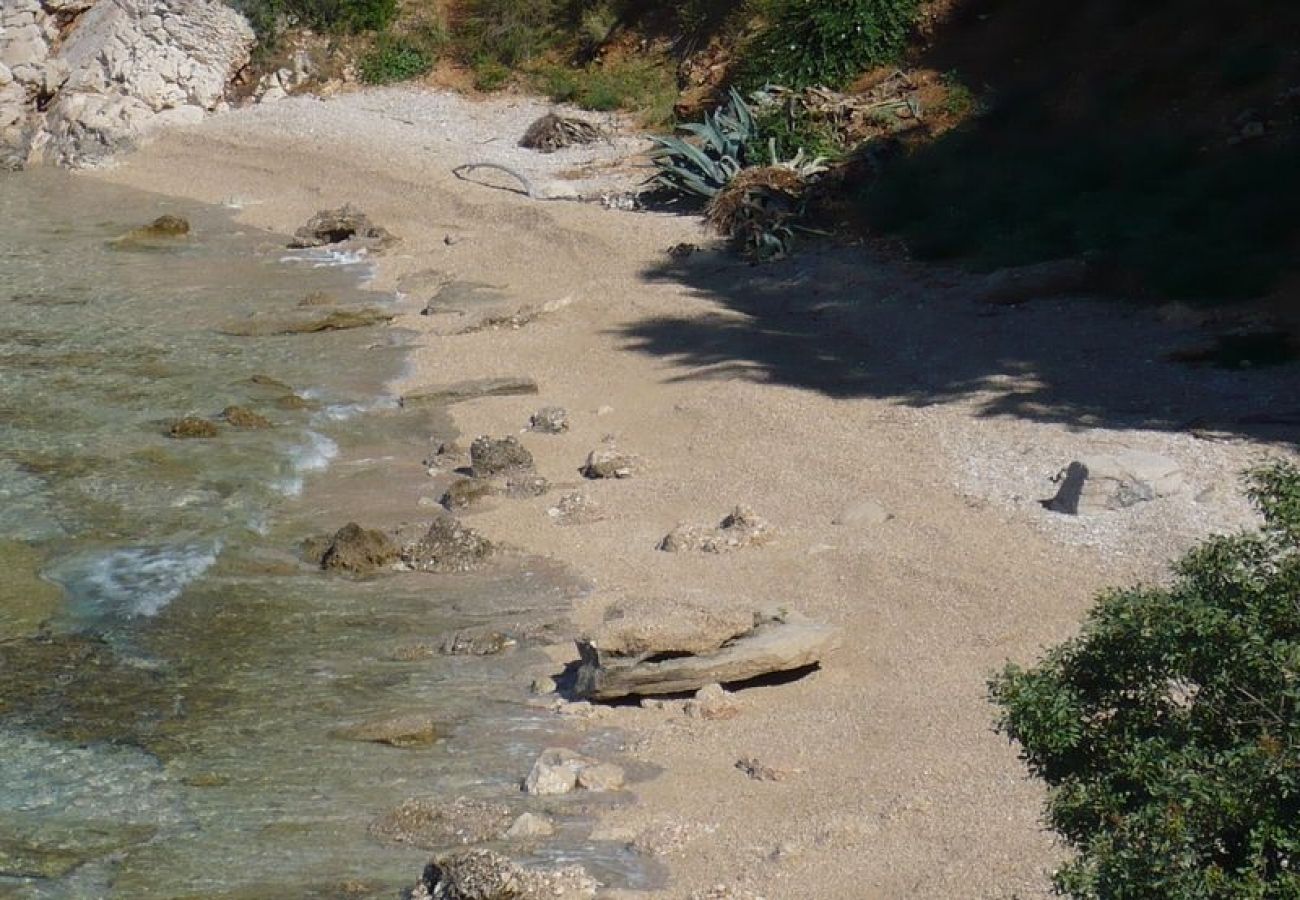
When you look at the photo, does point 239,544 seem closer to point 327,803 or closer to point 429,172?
point 327,803

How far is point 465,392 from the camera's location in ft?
48.6

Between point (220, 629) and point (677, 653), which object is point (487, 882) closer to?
point (677, 653)

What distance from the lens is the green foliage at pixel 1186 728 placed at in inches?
164

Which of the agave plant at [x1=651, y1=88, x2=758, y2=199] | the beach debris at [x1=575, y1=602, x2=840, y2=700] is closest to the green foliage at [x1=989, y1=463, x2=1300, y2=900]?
the beach debris at [x1=575, y1=602, x2=840, y2=700]

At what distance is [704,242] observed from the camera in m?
18.3

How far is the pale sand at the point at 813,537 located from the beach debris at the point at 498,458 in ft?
1.05

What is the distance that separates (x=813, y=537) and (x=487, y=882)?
452 cm

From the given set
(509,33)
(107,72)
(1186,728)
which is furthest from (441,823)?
(107,72)

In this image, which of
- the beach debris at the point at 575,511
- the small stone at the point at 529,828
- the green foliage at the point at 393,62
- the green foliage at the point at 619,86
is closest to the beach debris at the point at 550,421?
the beach debris at the point at 575,511

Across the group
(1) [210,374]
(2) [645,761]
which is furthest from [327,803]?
(1) [210,374]

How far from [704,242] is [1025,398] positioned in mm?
6195

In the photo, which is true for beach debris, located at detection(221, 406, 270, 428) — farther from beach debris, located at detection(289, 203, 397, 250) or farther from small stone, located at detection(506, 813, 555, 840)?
small stone, located at detection(506, 813, 555, 840)

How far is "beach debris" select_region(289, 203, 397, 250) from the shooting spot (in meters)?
20.5

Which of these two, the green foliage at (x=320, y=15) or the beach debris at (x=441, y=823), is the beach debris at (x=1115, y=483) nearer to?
the beach debris at (x=441, y=823)
